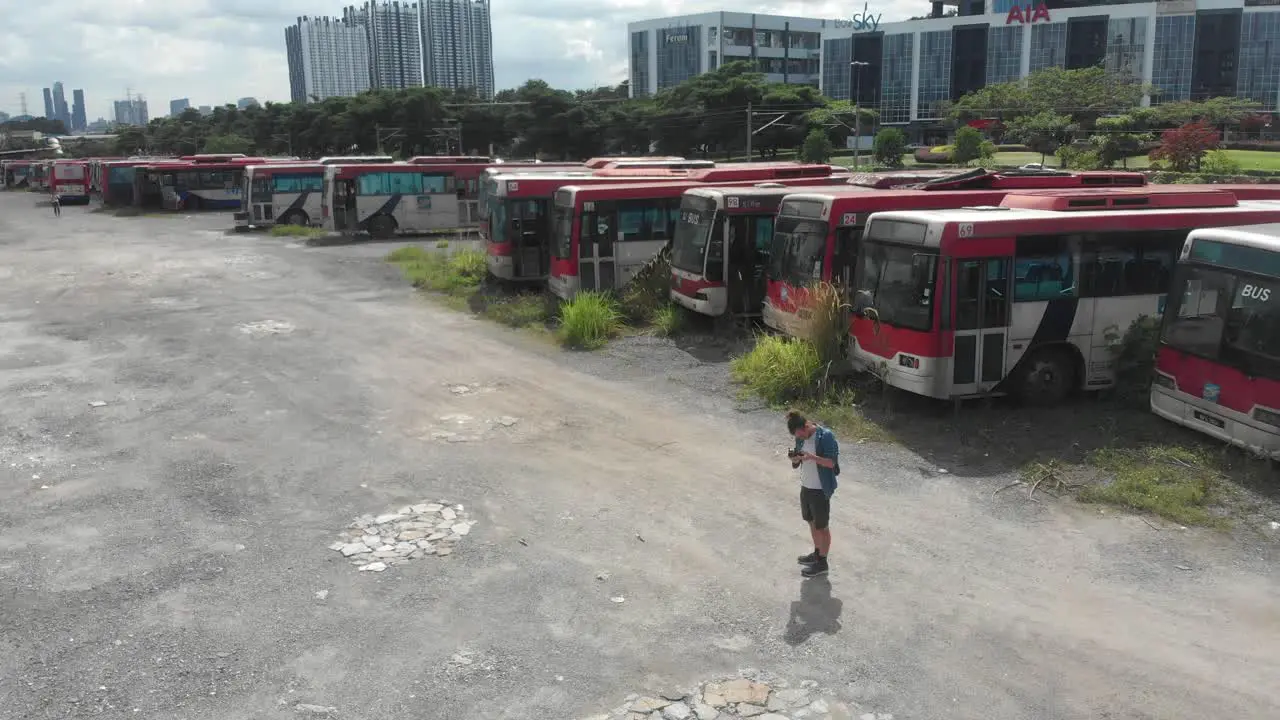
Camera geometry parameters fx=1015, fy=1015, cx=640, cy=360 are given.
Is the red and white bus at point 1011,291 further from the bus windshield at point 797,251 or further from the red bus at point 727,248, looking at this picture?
the red bus at point 727,248

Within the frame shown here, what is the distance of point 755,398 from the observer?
14.1 meters

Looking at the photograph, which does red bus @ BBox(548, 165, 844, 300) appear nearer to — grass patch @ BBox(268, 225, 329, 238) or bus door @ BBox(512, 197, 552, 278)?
bus door @ BBox(512, 197, 552, 278)

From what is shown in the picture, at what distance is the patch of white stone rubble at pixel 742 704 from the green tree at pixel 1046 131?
194ft

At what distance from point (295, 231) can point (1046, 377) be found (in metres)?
34.0

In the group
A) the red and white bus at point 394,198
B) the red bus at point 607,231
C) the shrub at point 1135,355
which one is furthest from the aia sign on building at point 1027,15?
the shrub at point 1135,355

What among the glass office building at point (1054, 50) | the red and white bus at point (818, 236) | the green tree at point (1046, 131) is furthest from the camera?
the glass office building at point (1054, 50)

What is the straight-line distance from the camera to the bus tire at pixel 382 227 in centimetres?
3834

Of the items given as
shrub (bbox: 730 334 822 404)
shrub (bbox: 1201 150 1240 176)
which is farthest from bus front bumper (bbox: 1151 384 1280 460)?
shrub (bbox: 1201 150 1240 176)

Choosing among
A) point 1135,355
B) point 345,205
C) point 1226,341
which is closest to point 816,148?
point 345,205

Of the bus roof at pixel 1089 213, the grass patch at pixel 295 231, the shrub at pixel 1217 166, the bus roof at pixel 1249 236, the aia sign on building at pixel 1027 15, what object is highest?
the aia sign on building at pixel 1027 15

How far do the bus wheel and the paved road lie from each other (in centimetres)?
241

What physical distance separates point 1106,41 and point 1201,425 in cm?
9640

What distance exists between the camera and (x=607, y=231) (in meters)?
20.5

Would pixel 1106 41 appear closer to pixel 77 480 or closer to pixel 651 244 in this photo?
pixel 651 244
